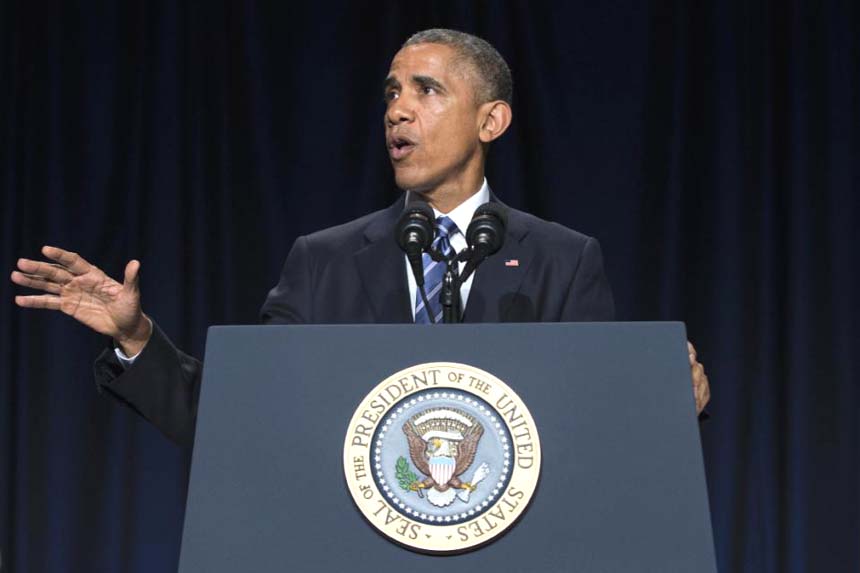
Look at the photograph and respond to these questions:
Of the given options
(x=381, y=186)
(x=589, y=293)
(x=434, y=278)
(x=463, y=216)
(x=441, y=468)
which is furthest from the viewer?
(x=381, y=186)

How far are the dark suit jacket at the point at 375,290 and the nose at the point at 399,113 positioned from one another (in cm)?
17

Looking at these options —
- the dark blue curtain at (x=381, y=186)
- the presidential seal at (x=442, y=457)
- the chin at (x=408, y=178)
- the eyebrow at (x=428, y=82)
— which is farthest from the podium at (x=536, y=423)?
the dark blue curtain at (x=381, y=186)

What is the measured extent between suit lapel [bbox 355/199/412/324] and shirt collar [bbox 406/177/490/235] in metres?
0.13

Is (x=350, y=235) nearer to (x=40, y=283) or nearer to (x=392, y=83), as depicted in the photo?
(x=392, y=83)

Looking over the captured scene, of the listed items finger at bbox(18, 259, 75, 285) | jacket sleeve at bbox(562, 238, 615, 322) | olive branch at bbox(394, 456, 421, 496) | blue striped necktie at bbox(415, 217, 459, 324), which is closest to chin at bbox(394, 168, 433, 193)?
blue striped necktie at bbox(415, 217, 459, 324)

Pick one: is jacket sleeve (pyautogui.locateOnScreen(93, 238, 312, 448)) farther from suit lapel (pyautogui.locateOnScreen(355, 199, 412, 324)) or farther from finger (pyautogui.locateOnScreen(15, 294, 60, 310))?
suit lapel (pyautogui.locateOnScreen(355, 199, 412, 324))

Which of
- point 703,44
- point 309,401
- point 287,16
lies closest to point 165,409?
point 309,401

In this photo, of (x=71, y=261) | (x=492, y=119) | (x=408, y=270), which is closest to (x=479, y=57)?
(x=492, y=119)

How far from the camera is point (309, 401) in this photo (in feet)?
4.47

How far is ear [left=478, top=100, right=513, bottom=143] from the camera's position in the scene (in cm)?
229

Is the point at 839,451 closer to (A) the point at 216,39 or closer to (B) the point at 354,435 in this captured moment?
(A) the point at 216,39

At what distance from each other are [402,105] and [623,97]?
6.88ft

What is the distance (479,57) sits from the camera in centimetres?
227

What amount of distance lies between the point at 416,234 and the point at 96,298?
560mm
